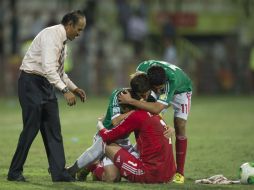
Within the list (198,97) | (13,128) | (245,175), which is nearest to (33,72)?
(245,175)

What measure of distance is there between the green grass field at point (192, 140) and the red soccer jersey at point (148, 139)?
0.24m

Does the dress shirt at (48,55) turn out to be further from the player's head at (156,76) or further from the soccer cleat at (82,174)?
the soccer cleat at (82,174)

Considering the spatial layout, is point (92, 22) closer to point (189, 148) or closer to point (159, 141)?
point (189, 148)

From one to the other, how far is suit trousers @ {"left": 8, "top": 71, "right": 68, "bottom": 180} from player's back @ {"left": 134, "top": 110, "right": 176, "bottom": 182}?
1068mm

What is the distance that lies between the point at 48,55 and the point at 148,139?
1627 mm

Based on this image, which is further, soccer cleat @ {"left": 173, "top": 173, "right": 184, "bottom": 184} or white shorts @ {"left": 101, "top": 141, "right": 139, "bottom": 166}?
soccer cleat @ {"left": 173, "top": 173, "right": 184, "bottom": 184}

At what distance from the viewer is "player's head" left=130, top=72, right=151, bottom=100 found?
10.6 meters

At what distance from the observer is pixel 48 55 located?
10469 mm

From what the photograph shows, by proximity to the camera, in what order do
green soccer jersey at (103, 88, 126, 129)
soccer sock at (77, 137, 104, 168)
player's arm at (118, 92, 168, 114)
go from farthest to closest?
green soccer jersey at (103, 88, 126, 129) → soccer sock at (77, 137, 104, 168) → player's arm at (118, 92, 168, 114)

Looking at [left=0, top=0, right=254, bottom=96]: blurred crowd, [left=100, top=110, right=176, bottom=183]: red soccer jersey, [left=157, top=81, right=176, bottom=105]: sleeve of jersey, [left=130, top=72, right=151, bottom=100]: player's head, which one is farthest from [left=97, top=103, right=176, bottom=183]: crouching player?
[left=0, top=0, right=254, bottom=96]: blurred crowd

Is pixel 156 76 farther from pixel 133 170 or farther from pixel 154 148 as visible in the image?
pixel 133 170

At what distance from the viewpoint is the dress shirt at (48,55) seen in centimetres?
1043

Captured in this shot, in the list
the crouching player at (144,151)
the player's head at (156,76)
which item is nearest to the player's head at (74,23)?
the player's head at (156,76)

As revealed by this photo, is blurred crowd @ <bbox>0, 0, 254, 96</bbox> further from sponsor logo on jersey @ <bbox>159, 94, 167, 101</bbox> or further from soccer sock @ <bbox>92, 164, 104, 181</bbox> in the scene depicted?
soccer sock @ <bbox>92, 164, 104, 181</bbox>
